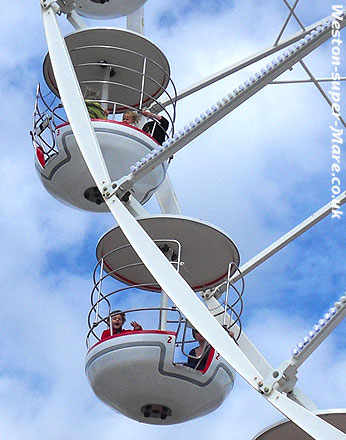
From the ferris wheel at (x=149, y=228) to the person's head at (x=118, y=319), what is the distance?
25 millimetres

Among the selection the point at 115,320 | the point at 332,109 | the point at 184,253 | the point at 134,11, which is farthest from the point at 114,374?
the point at 134,11

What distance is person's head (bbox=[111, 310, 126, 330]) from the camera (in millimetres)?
14742

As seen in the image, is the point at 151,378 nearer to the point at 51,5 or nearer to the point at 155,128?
the point at 155,128

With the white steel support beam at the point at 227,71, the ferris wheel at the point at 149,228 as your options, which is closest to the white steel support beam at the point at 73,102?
the ferris wheel at the point at 149,228

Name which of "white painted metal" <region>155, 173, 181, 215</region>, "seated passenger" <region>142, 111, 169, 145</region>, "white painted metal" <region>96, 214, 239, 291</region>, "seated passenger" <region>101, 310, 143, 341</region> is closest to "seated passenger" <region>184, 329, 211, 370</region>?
"seated passenger" <region>101, 310, 143, 341</region>

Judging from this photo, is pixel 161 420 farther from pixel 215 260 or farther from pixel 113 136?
pixel 113 136

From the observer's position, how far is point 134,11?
60.7 feet

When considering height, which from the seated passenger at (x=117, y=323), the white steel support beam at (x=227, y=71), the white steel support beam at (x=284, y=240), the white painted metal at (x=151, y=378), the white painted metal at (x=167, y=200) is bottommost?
the white painted metal at (x=151, y=378)

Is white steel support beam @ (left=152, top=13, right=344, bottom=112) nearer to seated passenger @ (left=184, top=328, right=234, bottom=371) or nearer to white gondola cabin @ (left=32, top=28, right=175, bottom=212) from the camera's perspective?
white gondola cabin @ (left=32, top=28, right=175, bottom=212)

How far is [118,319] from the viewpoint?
14766mm

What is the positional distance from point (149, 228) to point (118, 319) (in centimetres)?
120

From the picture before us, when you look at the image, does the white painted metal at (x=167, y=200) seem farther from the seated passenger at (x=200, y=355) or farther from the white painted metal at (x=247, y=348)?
the seated passenger at (x=200, y=355)

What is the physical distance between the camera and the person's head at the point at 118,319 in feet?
48.4

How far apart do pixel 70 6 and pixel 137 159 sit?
240 centimetres
